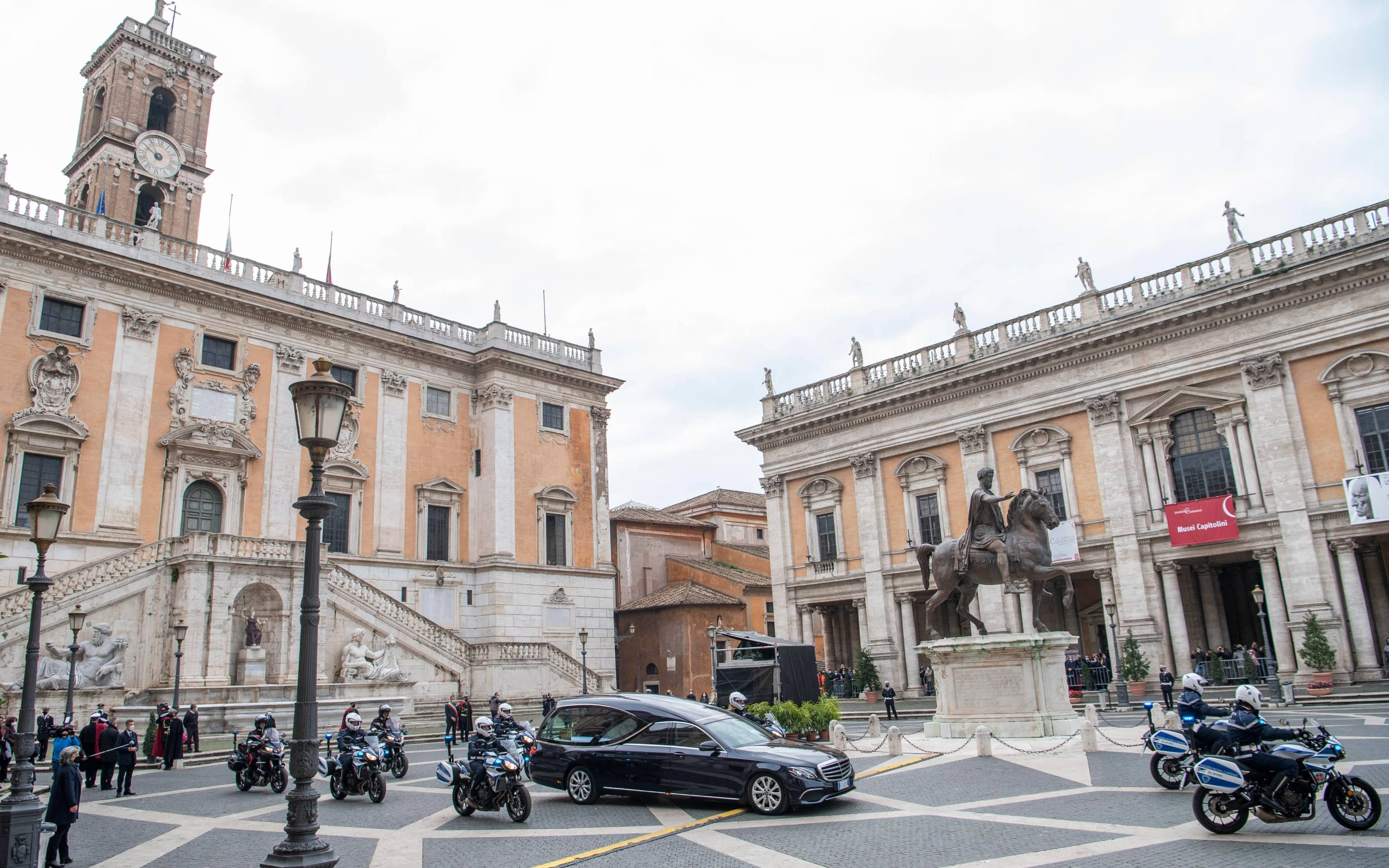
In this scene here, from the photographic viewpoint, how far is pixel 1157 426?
31.2 m

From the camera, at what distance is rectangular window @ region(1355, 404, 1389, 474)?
26750 mm

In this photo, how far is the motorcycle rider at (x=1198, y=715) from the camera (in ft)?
32.1

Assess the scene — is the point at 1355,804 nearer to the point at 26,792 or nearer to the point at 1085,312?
the point at 26,792

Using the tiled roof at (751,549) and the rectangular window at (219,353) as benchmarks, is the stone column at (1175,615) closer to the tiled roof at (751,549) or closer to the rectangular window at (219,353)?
the tiled roof at (751,549)

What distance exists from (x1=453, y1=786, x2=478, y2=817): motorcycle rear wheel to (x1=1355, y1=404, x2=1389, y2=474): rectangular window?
2711 cm

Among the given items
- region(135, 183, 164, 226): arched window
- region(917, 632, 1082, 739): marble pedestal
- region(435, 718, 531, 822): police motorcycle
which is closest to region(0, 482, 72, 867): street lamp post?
region(435, 718, 531, 822): police motorcycle

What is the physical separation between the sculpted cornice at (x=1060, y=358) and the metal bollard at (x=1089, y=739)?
62.3 ft

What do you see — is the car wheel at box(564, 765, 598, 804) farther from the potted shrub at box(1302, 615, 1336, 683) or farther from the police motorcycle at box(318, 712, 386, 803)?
the potted shrub at box(1302, 615, 1336, 683)

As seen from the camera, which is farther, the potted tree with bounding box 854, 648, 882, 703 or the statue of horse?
the potted tree with bounding box 854, 648, 882, 703

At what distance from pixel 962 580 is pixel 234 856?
43.6 feet

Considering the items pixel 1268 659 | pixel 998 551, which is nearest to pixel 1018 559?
pixel 998 551

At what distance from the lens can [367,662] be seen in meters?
28.4

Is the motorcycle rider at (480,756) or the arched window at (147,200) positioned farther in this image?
the arched window at (147,200)

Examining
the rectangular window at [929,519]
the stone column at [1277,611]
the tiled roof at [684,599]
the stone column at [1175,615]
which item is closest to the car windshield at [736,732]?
the stone column at [1277,611]
